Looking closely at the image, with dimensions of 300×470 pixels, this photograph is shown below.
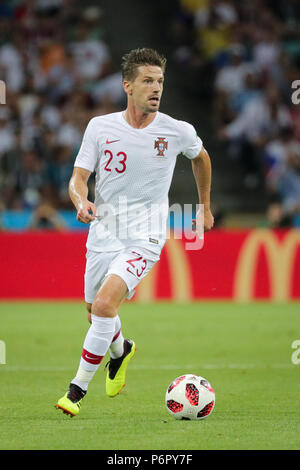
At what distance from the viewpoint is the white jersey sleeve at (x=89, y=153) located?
7.10m

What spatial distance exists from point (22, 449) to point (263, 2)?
1735cm

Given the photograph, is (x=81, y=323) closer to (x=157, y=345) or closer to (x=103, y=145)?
(x=157, y=345)

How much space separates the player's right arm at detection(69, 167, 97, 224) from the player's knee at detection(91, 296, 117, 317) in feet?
1.90

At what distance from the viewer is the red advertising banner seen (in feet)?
51.6

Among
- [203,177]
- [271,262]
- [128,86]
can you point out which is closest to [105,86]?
[271,262]

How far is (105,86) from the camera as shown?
1948 cm

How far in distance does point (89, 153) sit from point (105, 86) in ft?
41.4

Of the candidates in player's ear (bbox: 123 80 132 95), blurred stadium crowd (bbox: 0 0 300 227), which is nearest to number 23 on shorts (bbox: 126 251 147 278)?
player's ear (bbox: 123 80 132 95)

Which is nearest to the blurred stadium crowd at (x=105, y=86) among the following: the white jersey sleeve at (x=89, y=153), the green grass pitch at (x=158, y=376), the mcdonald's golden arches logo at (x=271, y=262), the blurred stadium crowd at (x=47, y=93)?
the blurred stadium crowd at (x=47, y=93)

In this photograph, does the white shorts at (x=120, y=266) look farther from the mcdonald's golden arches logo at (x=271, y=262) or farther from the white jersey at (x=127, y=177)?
the mcdonald's golden arches logo at (x=271, y=262)

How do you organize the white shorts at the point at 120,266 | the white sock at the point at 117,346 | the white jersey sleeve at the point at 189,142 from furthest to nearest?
the white sock at the point at 117,346 < the white jersey sleeve at the point at 189,142 < the white shorts at the point at 120,266

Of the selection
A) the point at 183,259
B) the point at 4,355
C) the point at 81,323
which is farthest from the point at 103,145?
the point at 183,259

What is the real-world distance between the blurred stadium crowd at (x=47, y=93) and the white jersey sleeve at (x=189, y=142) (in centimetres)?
917

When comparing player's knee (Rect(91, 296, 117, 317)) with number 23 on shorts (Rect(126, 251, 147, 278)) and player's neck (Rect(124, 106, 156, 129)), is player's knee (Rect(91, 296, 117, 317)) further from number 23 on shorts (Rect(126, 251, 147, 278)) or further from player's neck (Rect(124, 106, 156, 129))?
player's neck (Rect(124, 106, 156, 129))
